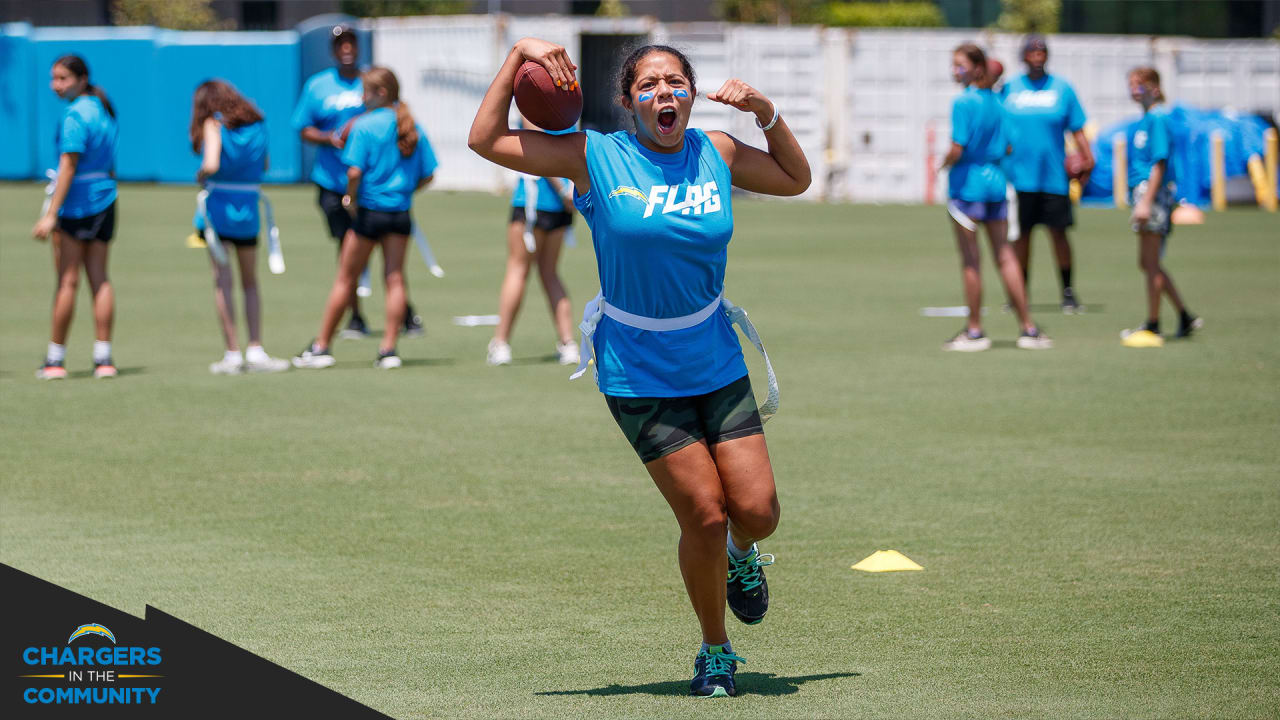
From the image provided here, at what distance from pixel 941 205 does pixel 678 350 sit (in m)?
26.6

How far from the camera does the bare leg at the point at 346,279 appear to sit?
12117 mm

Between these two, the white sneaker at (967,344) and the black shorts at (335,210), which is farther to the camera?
the black shorts at (335,210)

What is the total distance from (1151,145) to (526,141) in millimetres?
9162

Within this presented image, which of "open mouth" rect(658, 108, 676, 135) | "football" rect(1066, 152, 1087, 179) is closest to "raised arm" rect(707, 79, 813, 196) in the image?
"open mouth" rect(658, 108, 676, 135)

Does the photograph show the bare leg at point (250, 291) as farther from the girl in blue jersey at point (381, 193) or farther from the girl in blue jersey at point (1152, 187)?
the girl in blue jersey at point (1152, 187)

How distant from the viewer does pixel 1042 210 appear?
14.9m

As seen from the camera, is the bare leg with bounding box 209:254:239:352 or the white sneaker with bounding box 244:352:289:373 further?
the white sneaker with bounding box 244:352:289:373

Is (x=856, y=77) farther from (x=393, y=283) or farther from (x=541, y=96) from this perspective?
(x=541, y=96)

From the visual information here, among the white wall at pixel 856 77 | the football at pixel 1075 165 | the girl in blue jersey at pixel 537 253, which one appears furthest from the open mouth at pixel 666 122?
the white wall at pixel 856 77

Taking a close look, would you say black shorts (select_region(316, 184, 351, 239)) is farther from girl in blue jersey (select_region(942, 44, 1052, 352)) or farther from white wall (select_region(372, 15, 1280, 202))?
white wall (select_region(372, 15, 1280, 202))

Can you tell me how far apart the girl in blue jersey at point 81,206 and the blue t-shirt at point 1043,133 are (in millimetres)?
7680

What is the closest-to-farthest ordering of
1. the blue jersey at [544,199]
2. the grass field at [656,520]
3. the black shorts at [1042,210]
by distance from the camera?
the grass field at [656,520]
the blue jersey at [544,199]
the black shorts at [1042,210]

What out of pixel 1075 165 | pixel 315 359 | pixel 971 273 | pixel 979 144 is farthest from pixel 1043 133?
pixel 315 359

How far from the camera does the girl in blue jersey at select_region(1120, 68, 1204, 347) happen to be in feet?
43.0
